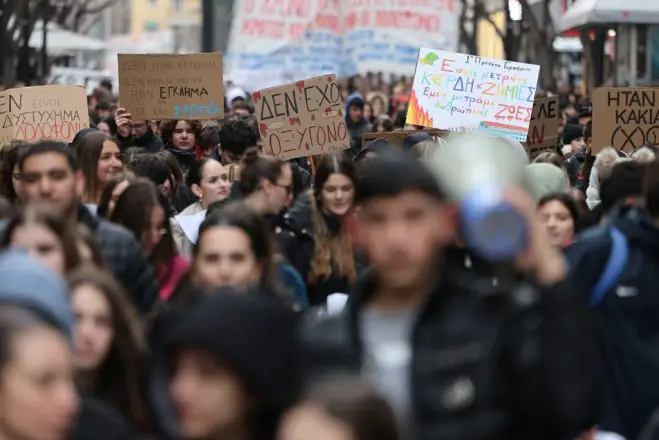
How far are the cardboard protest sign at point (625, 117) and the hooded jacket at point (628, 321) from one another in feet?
25.1

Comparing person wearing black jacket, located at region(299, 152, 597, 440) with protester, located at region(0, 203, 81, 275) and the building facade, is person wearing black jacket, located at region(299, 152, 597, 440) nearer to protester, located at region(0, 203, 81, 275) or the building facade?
protester, located at region(0, 203, 81, 275)

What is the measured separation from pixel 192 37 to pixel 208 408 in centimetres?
9910

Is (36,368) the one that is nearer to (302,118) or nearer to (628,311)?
(628,311)

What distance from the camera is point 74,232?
5750 mm

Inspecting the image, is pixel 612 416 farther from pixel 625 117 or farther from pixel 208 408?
pixel 625 117

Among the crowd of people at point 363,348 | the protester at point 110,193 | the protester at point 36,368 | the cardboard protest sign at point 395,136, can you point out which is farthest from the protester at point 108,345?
the cardboard protest sign at point 395,136

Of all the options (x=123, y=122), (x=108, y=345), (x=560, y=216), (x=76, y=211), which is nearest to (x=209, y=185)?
(x=560, y=216)

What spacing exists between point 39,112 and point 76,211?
5971 millimetres

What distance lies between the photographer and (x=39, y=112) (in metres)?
12.7

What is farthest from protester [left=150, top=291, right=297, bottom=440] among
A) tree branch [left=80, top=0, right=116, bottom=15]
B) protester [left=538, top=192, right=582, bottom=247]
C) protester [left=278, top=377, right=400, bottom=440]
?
tree branch [left=80, top=0, right=116, bottom=15]

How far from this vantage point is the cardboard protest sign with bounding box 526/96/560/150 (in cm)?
1503

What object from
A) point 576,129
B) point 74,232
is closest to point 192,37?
point 576,129

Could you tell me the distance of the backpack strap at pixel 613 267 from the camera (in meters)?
5.82

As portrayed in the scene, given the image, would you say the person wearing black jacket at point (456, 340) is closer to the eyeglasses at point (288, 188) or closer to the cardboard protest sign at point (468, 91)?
the eyeglasses at point (288, 188)
